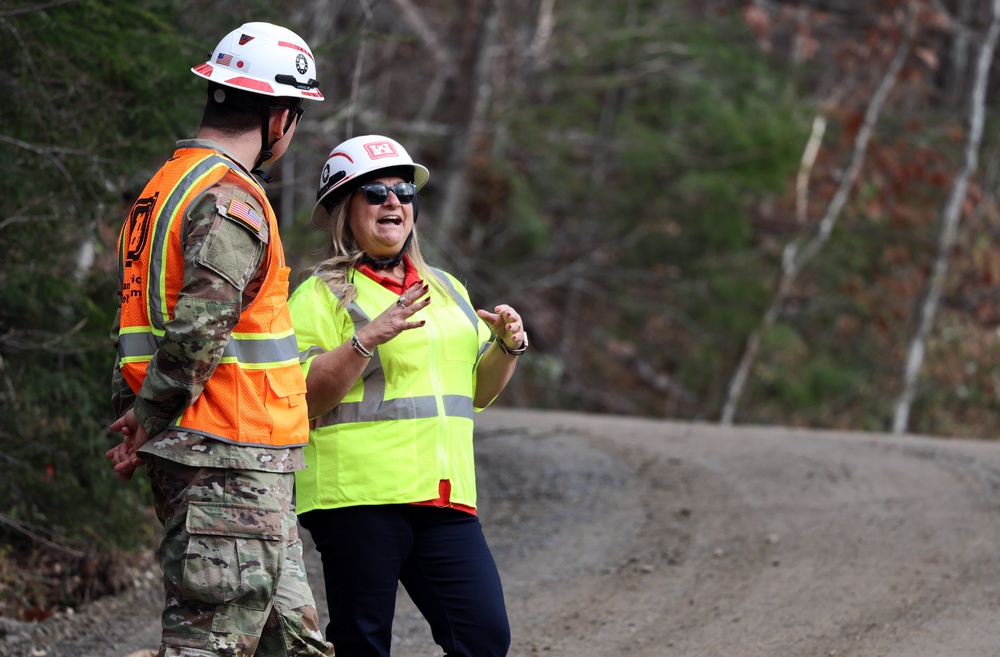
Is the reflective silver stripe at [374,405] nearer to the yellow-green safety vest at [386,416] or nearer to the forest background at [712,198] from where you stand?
the yellow-green safety vest at [386,416]

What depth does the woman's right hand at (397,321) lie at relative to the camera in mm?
3535

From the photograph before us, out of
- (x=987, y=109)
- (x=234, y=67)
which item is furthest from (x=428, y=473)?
(x=987, y=109)

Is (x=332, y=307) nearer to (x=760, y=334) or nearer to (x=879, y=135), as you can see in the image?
(x=760, y=334)

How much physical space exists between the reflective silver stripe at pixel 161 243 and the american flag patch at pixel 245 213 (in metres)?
0.14

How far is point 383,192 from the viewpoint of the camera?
3.87 meters

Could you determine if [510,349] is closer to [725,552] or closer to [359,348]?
[359,348]

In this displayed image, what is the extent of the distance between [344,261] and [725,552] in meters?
4.01

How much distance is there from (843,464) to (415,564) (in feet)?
21.2

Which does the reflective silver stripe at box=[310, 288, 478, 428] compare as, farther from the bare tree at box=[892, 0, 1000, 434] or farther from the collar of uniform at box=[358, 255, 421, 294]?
the bare tree at box=[892, 0, 1000, 434]

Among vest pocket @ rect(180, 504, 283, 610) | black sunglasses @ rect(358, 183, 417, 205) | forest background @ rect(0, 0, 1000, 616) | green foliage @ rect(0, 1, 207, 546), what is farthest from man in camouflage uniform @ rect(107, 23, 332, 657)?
forest background @ rect(0, 0, 1000, 616)

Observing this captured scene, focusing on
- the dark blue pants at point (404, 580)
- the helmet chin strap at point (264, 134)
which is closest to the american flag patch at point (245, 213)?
the helmet chin strap at point (264, 134)

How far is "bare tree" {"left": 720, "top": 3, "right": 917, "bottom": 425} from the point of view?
1844 cm

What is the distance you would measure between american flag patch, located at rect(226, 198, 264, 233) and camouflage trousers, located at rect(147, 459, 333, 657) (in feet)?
2.26

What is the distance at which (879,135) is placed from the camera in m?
21.0
